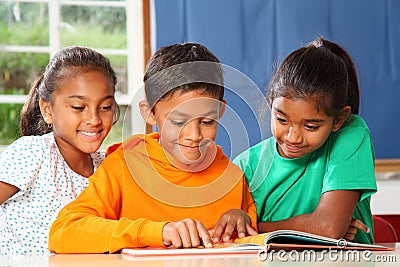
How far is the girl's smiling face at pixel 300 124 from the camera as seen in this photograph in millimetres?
1573

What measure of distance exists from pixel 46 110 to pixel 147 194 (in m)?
0.45

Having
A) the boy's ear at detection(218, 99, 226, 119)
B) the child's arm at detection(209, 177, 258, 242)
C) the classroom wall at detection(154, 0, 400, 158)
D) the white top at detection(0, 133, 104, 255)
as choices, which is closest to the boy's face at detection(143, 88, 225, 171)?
the boy's ear at detection(218, 99, 226, 119)

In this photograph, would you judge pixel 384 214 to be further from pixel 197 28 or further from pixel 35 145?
pixel 35 145

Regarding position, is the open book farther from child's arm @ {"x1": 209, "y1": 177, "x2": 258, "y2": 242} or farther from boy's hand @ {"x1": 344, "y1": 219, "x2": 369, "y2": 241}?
boy's hand @ {"x1": 344, "y1": 219, "x2": 369, "y2": 241}

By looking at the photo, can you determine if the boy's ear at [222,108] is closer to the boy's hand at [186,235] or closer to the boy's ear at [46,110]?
the boy's hand at [186,235]

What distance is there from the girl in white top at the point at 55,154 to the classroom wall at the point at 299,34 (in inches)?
52.1

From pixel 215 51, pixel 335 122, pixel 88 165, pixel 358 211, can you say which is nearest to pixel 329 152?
pixel 335 122

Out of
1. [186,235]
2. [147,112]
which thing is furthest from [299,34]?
[186,235]

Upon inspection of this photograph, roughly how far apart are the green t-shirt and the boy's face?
27cm

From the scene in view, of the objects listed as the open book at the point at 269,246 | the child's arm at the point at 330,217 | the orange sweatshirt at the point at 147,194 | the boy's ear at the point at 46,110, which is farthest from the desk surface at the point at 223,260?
the boy's ear at the point at 46,110

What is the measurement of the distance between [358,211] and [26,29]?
226 cm

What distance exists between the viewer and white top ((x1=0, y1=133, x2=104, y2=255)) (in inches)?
66.4

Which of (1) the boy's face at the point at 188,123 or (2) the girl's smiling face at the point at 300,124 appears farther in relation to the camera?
(2) the girl's smiling face at the point at 300,124

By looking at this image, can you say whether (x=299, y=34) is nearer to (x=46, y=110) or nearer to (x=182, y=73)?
(x=46, y=110)
